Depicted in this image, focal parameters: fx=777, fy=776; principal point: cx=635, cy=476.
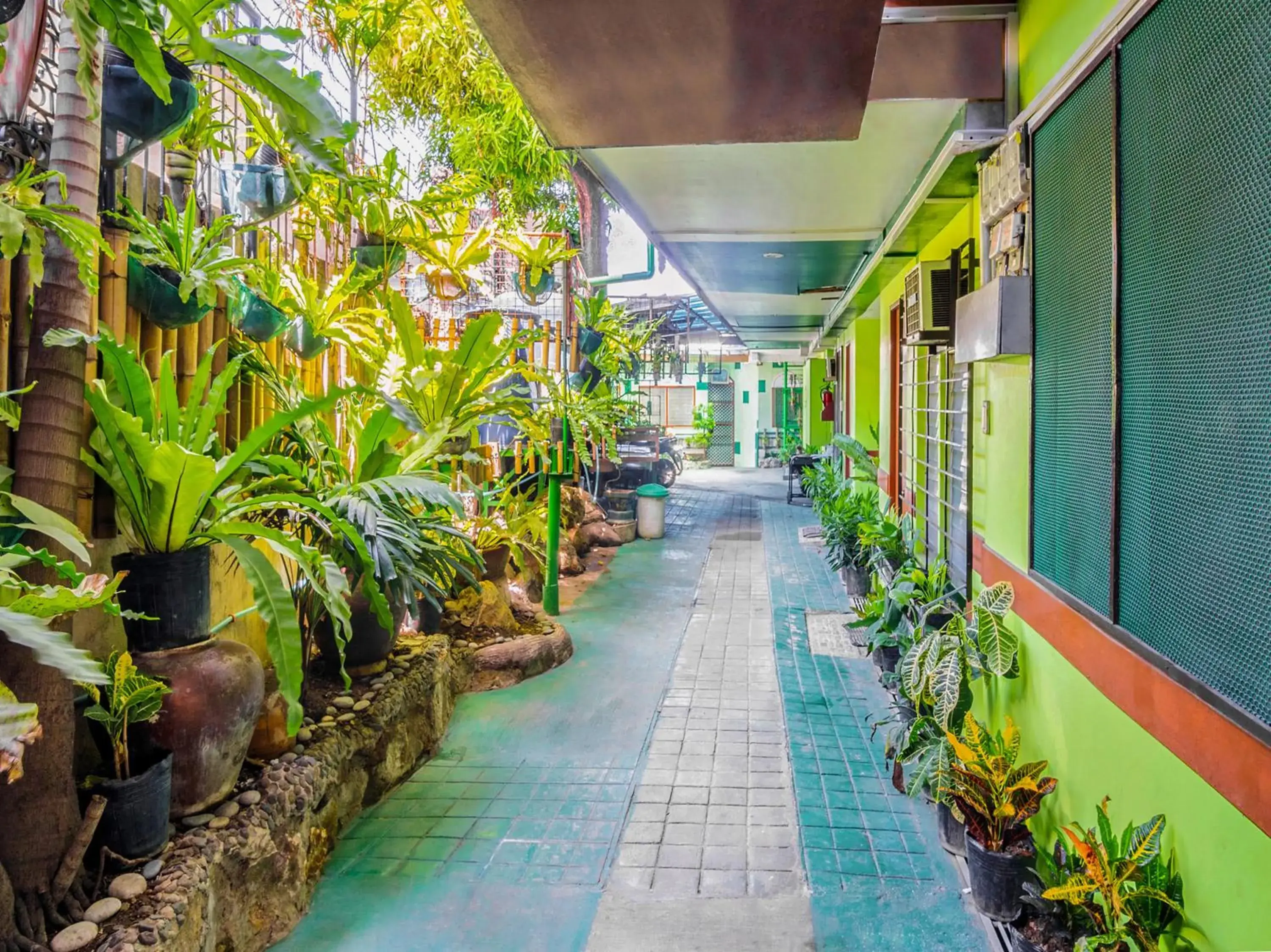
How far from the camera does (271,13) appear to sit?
11.8 feet

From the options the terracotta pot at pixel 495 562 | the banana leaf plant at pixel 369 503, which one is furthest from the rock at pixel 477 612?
the banana leaf plant at pixel 369 503

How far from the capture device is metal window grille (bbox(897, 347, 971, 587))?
352 cm

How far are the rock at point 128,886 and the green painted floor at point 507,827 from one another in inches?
21.0

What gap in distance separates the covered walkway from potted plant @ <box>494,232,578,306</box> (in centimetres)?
252

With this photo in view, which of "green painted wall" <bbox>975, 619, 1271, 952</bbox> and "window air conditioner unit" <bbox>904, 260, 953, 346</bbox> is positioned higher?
"window air conditioner unit" <bbox>904, 260, 953, 346</bbox>

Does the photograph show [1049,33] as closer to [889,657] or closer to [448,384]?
[448,384]

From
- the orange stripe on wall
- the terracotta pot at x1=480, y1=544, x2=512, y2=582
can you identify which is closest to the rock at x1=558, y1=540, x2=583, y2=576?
the terracotta pot at x1=480, y1=544, x2=512, y2=582

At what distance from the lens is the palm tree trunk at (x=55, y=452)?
170 cm

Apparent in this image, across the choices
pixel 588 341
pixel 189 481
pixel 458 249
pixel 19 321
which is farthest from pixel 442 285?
pixel 189 481

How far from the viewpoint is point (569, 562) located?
23.0 ft

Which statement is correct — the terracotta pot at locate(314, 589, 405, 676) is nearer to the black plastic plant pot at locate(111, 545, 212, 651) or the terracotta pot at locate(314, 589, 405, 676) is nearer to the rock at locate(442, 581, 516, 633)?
the black plastic plant pot at locate(111, 545, 212, 651)

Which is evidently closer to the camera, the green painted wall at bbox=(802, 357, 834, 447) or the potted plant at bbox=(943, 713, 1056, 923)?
the potted plant at bbox=(943, 713, 1056, 923)

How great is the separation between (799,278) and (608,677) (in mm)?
3675

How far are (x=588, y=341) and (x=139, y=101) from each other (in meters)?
4.91
